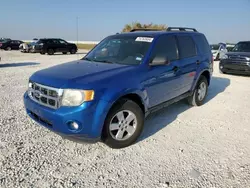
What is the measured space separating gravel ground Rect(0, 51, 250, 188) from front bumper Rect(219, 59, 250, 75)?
581 centimetres

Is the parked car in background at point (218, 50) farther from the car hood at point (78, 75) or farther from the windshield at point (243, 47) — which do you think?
the car hood at point (78, 75)

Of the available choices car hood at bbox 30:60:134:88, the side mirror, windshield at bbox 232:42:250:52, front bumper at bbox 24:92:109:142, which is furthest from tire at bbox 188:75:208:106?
windshield at bbox 232:42:250:52

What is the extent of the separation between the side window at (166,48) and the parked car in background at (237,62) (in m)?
6.76

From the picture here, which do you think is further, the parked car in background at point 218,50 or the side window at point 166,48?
the parked car in background at point 218,50

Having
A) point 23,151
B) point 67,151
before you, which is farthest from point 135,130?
point 23,151

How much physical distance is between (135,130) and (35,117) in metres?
1.58

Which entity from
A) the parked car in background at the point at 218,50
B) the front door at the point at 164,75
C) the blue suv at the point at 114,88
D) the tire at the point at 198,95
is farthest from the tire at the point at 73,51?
the front door at the point at 164,75

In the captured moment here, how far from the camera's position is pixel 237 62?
9.66m

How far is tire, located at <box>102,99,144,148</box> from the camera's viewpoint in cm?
296

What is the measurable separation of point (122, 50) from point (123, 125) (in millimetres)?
1515

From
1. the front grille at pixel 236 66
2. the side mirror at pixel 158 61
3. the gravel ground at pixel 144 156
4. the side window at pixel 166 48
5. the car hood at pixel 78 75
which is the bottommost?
the gravel ground at pixel 144 156

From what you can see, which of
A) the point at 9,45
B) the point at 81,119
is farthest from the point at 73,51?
the point at 81,119

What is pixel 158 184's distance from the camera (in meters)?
2.46

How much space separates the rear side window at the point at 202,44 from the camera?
204 inches
